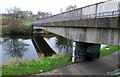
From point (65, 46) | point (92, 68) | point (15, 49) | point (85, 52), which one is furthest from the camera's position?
point (65, 46)

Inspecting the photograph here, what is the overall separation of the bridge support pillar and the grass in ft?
2.78

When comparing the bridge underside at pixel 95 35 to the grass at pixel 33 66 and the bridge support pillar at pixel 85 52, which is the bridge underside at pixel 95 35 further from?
the grass at pixel 33 66

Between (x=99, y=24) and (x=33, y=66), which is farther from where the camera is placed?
(x=33, y=66)

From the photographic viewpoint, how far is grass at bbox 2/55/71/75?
11.8m

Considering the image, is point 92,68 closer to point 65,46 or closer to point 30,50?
point 30,50

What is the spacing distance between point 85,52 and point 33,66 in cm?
411

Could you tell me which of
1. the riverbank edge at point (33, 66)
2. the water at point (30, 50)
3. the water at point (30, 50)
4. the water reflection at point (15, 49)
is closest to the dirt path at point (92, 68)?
the riverbank edge at point (33, 66)

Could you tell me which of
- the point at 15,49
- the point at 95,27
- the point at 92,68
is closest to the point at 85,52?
the point at 92,68

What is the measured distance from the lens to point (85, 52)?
1476 centimetres

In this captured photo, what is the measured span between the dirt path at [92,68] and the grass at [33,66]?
0.67m

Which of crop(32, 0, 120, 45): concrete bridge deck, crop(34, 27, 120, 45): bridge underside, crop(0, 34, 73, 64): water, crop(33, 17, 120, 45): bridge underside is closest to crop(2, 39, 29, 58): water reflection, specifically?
crop(0, 34, 73, 64): water

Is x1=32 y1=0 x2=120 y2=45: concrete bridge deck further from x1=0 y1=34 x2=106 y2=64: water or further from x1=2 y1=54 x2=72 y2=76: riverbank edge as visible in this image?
x1=0 y1=34 x2=106 y2=64: water

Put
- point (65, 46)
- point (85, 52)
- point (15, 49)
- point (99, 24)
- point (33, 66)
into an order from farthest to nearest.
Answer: point (65, 46), point (15, 49), point (85, 52), point (33, 66), point (99, 24)

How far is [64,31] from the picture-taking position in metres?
16.9
